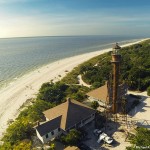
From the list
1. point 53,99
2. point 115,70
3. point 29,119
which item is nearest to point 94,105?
point 115,70

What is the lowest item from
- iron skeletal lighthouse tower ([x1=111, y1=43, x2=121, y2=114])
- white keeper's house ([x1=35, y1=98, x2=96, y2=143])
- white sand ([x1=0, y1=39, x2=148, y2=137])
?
white sand ([x1=0, y1=39, x2=148, y2=137])

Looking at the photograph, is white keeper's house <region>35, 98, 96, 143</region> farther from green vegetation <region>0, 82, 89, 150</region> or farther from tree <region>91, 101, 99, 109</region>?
tree <region>91, 101, 99, 109</region>

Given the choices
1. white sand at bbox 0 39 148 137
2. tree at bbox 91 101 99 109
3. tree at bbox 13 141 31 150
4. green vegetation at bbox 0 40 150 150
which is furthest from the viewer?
white sand at bbox 0 39 148 137

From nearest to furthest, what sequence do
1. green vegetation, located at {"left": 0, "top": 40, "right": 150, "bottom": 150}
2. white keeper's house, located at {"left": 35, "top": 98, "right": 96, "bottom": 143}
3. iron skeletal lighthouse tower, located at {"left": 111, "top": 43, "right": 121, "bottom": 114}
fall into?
1. green vegetation, located at {"left": 0, "top": 40, "right": 150, "bottom": 150}
2. white keeper's house, located at {"left": 35, "top": 98, "right": 96, "bottom": 143}
3. iron skeletal lighthouse tower, located at {"left": 111, "top": 43, "right": 121, "bottom": 114}

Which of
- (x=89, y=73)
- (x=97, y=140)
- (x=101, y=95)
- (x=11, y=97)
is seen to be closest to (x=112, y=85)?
(x=101, y=95)

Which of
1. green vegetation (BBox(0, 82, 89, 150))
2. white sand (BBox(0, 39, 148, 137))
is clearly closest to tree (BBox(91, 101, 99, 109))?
green vegetation (BBox(0, 82, 89, 150))

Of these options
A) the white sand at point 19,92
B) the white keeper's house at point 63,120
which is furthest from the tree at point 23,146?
the white sand at point 19,92

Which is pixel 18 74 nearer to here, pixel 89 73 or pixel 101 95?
pixel 89 73
